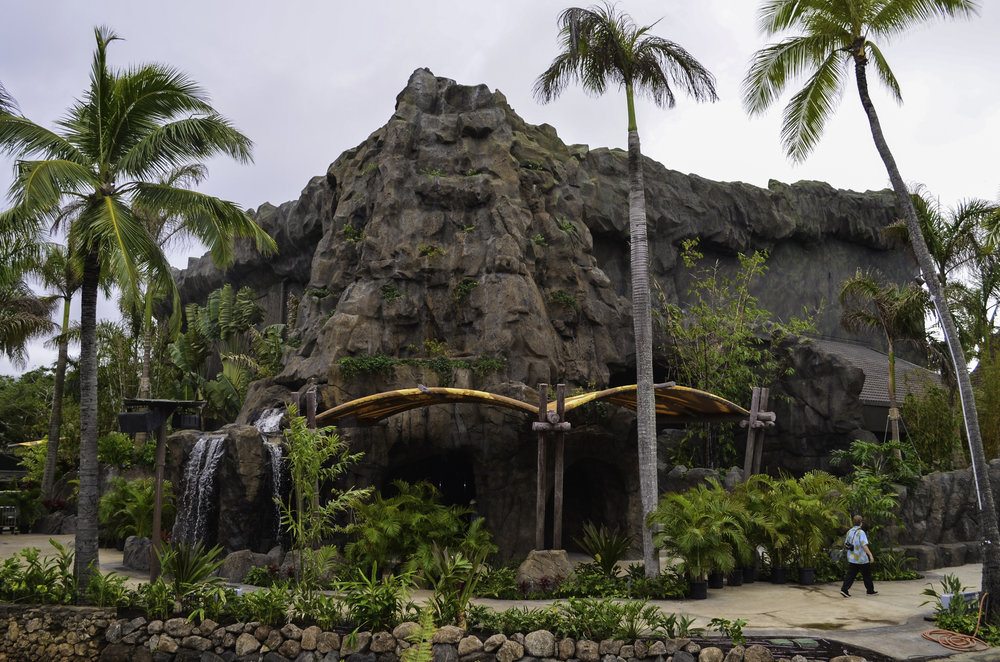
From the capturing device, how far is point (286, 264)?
108ft

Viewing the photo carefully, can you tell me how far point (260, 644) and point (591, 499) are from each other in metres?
10.7

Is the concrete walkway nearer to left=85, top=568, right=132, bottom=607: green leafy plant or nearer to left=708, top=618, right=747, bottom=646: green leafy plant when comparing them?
left=708, top=618, right=747, bottom=646: green leafy plant

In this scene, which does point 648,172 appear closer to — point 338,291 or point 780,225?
point 780,225

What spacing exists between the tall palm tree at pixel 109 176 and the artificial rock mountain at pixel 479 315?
5.23 m

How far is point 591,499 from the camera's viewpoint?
747 inches

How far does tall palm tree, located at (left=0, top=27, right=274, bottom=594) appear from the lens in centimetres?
1117

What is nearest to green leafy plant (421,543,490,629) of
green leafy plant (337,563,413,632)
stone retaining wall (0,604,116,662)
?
green leafy plant (337,563,413,632)

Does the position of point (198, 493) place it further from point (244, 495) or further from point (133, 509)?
point (133, 509)

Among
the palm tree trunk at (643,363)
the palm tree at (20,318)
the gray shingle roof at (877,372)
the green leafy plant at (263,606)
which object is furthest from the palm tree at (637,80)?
the palm tree at (20,318)

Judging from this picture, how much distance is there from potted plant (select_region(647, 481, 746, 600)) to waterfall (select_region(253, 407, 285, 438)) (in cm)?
911

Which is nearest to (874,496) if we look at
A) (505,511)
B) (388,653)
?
(505,511)

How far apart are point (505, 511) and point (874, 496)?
717 centimetres

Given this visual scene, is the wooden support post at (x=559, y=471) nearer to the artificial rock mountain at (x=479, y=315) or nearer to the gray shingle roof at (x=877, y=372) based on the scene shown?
the artificial rock mountain at (x=479, y=315)

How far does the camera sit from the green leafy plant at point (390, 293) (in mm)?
19766
